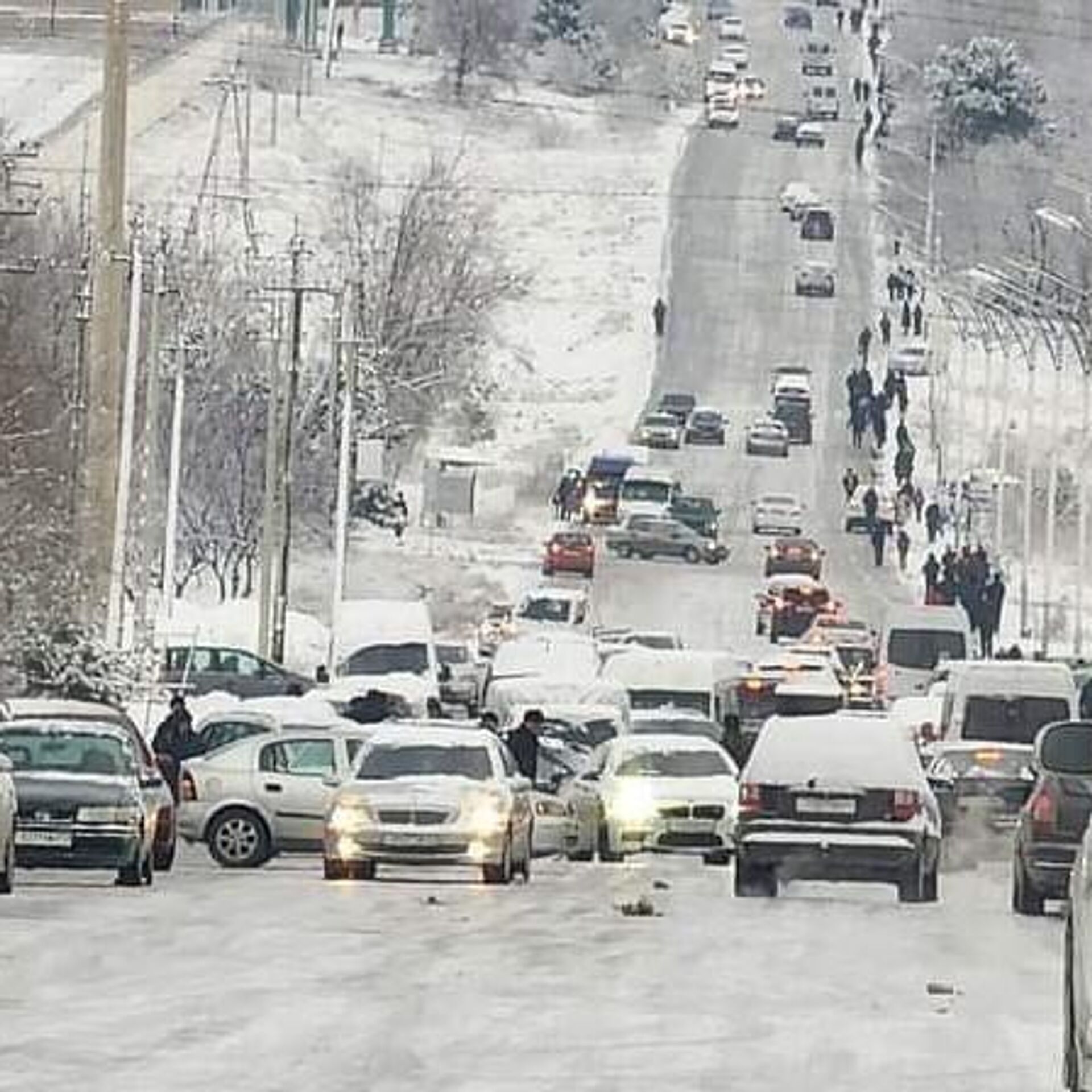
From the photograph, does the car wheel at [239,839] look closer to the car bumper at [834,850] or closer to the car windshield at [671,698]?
the car bumper at [834,850]

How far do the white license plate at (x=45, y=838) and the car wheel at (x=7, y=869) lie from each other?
1.78m

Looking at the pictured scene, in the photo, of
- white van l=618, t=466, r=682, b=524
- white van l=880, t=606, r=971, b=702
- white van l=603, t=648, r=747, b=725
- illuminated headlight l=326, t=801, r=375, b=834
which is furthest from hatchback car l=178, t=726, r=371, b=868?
white van l=618, t=466, r=682, b=524

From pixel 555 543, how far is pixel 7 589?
156 ft

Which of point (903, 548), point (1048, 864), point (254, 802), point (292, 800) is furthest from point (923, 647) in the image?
point (1048, 864)

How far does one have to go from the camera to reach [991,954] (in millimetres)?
26484

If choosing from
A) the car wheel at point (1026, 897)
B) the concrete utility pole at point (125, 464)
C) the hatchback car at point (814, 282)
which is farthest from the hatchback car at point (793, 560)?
the car wheel at point (1026, 897)

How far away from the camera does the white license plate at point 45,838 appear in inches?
1281

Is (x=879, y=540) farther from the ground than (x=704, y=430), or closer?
closer

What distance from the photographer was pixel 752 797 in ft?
108

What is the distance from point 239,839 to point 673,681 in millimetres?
23224

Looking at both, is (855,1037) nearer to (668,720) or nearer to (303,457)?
(668,720)

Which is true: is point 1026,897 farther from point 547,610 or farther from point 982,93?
point 982,93

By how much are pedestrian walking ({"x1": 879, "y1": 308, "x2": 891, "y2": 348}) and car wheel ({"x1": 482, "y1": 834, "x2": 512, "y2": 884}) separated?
324ft

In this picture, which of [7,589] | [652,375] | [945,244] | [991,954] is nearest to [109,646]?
[7,589]
